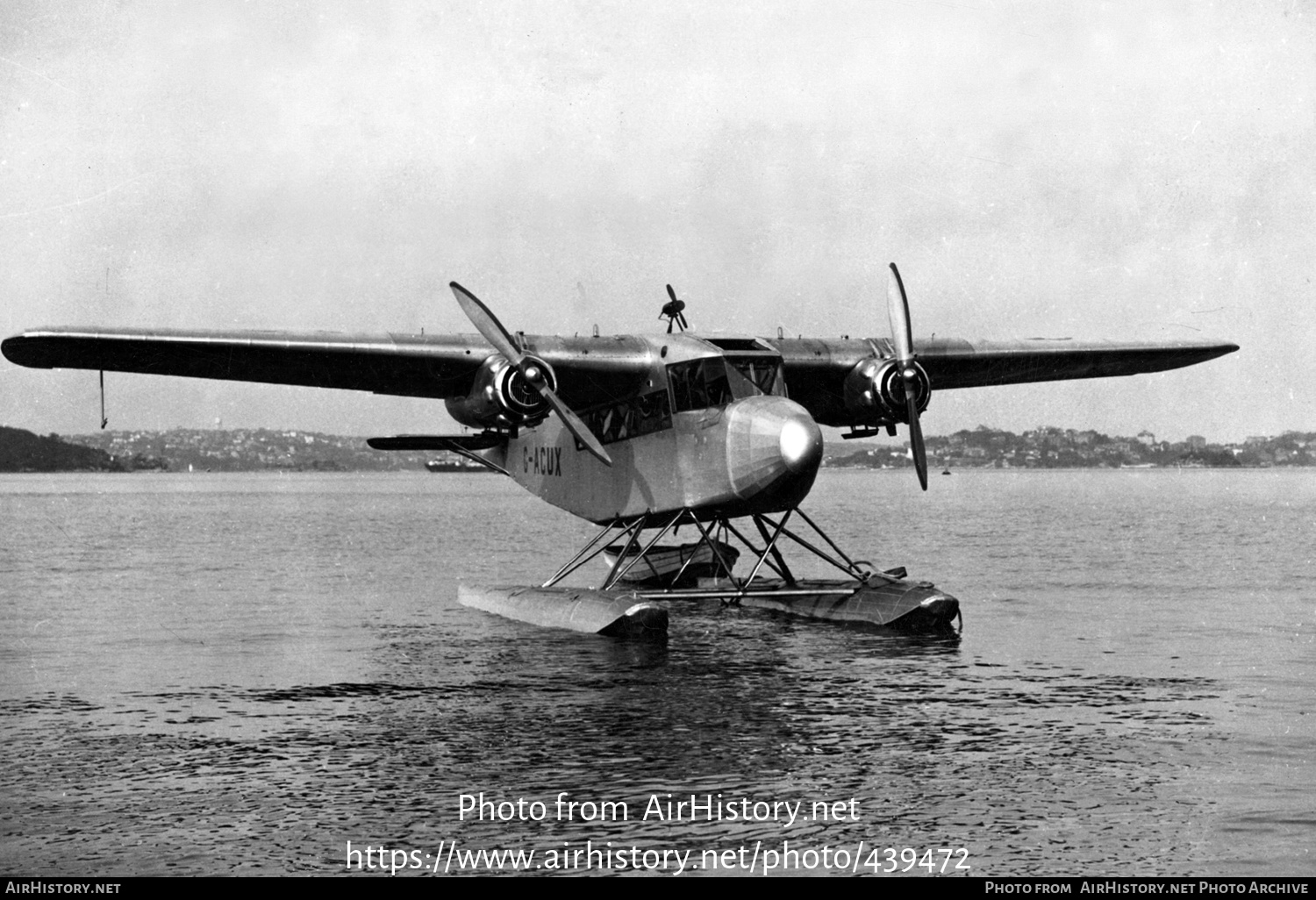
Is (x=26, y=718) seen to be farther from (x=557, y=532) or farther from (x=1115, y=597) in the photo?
(x=557, y=532)

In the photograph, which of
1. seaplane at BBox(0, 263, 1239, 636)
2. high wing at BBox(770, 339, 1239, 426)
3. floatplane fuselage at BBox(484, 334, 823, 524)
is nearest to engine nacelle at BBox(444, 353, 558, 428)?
A: seaplane at BBox(0, 263, 1239, 636)

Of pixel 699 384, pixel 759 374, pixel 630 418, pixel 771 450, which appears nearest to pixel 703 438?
pixel 699 384

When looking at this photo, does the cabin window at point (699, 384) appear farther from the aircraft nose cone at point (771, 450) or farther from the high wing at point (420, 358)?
the high wing at point (420, 358)

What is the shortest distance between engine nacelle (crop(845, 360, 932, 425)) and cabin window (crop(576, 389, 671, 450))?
11.0ft

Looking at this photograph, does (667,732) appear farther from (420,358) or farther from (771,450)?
(420,358)

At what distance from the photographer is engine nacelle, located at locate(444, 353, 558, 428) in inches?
712

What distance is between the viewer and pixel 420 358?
1856 centimetres

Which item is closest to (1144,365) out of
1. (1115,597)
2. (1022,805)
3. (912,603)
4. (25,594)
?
(1115,597)

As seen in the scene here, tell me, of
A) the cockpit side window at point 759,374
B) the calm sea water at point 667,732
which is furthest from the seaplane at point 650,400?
the calm sea water at point 667,732

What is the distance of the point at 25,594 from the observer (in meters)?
26.7

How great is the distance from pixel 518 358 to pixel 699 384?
8.45 feet

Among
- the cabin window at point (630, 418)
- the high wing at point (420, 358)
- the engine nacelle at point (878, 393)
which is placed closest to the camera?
the high wing at point (420, 358)

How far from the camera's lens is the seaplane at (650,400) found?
17406 mm

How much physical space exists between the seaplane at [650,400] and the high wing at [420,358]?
3 centimetres
